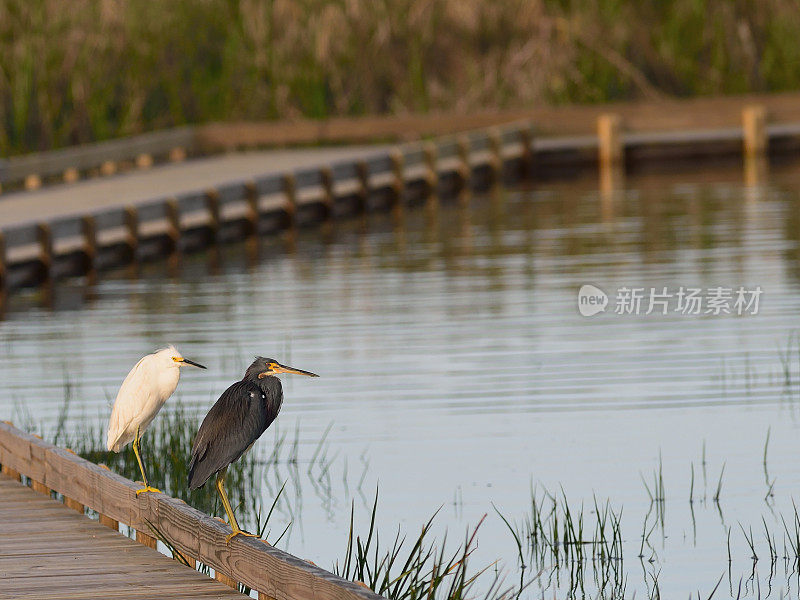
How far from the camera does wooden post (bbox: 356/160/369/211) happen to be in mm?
27188

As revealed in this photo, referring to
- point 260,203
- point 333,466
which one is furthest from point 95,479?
point 260,203

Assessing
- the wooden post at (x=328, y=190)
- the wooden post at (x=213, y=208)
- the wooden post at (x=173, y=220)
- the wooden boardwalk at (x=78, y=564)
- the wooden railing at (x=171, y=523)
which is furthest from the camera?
the wooden post at (x=328, y=190)

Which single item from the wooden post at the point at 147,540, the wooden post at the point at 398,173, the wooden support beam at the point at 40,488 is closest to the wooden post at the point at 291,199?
the wooden post at the point at 398,173

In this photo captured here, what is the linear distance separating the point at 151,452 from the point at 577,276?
9422 millimetres

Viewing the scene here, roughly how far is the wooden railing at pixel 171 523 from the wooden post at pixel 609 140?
23.4 metres

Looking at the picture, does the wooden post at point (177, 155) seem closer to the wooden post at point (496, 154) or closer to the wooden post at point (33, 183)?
the wooden post at point (33, 183)

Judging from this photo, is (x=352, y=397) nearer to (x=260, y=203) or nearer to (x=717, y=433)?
(x=717, y=433)

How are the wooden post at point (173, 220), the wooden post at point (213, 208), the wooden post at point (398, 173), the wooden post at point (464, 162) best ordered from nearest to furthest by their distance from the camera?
the wooden post at point (173, 220), the wooden post at point (213, 208), the wooden post at point (398, 173), the wooden post at point (464, 162)

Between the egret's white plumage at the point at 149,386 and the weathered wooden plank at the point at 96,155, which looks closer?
the egret's white plumage at the point at 149,386

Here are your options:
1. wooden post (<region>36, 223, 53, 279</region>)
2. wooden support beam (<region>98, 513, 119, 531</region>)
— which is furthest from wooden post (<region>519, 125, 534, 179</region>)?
wooden support beam (<region>98, 513, 119, 531</region>)

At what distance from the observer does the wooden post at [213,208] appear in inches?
912

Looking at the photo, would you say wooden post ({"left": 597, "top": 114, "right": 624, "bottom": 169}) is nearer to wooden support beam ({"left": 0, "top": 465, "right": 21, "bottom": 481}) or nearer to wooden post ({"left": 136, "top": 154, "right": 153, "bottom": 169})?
wooden post ({"left": 136, "top": 154, "right": 153, "bottom": 169})

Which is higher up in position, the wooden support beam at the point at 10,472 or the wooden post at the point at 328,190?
the wooden post at the point at 328,190

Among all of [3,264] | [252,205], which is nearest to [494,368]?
[3,264]
